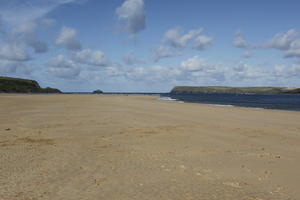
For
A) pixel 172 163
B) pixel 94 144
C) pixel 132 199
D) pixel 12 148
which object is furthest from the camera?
pixel 94 144

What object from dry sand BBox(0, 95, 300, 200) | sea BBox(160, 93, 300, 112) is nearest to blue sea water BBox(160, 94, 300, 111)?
sea BBox(160, 93, 300, 112)

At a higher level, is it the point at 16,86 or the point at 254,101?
the point at 16,86

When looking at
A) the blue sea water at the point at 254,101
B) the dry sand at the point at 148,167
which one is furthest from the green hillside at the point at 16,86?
the dry sand at the point at 148,167

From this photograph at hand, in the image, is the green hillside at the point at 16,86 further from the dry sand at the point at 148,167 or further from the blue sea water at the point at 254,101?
the dry sand at the point at 148,167

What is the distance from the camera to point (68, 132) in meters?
14.7

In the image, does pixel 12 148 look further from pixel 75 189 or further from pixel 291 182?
pixel 291 182

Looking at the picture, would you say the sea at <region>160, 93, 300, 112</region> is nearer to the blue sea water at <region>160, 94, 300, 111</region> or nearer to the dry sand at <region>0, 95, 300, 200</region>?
the blue sea water at <region>160, 94, 300, 111</region>

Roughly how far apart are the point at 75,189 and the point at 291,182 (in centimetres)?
550

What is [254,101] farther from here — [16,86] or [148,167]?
[16,86]

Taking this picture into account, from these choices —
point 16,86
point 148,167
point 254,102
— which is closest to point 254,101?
point 254,102

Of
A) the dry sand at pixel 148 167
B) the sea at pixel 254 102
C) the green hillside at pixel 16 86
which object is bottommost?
the dry sand at pixel 148 167

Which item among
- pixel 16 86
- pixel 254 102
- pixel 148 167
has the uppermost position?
pixel 16 86

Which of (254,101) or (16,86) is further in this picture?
(16,86)

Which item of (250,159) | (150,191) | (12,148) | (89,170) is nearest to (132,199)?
(150,191)
